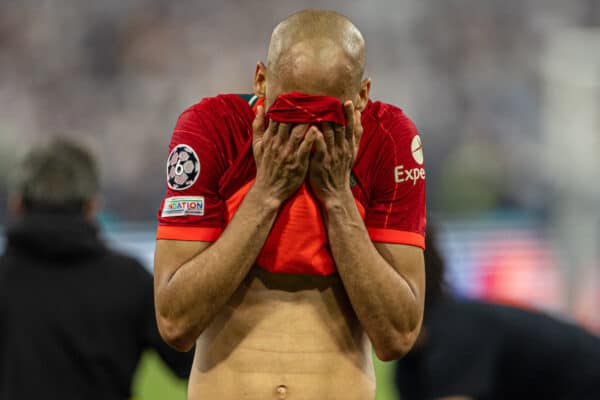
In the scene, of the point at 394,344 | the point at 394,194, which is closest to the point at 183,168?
the point at 394,194

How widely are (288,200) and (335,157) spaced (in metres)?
0.14

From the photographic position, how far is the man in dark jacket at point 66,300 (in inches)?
103

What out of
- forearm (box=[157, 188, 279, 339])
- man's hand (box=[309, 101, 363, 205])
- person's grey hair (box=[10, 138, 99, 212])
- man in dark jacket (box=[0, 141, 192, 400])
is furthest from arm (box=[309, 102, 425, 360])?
person's grey hair (box=[10, 138, 99, 212])

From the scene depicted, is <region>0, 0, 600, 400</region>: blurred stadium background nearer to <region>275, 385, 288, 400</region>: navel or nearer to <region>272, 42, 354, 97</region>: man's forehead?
<region>275, 385, 288, 400</region>: navel

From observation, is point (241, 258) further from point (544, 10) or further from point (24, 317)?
point (544, 10)

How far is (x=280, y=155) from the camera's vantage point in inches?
59.9

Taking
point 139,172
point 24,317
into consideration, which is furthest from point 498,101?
point 24,317

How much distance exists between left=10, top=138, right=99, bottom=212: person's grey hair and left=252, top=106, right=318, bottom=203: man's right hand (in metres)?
1.32

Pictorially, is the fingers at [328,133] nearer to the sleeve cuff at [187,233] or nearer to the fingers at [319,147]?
the fingers at [319,147]

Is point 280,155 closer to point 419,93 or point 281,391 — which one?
point 281,391

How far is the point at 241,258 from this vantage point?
1.55 meters

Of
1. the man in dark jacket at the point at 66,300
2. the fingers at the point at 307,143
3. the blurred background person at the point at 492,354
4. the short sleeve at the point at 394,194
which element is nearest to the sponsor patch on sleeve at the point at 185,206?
the fingers at the point at 307,143

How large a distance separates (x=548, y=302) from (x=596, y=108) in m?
1.70

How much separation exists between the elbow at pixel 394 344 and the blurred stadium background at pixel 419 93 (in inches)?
234
